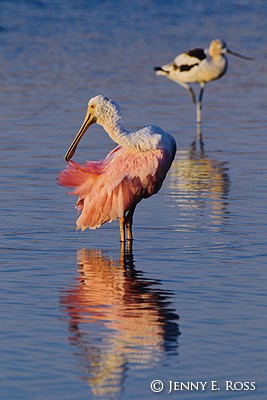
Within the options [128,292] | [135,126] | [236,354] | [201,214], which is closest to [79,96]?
[135,126]

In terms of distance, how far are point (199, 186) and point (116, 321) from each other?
5699 millimetres

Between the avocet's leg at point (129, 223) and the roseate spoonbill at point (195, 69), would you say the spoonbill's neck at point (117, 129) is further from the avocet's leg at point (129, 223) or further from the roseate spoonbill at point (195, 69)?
the roseate spoonbill at point (195, 69)

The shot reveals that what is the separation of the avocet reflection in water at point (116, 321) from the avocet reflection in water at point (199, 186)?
188 cm

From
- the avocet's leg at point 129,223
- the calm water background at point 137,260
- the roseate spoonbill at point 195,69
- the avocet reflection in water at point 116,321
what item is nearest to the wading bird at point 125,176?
the avocet's leg at point 129,223

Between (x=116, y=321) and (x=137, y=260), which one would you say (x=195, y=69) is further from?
(x=116, y=321)

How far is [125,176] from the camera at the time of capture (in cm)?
1087

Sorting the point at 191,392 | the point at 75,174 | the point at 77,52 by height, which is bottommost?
the point at 191,392

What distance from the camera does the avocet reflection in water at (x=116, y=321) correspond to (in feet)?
23.0

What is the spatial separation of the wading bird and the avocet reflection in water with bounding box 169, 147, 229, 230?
1.95 ft

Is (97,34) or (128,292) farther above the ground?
(97,34)

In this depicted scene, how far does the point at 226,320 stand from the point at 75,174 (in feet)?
11.4

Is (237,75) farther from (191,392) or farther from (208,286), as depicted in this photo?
(191,392)

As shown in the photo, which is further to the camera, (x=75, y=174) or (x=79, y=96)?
(x=79, y=96)

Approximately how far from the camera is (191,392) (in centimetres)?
662
